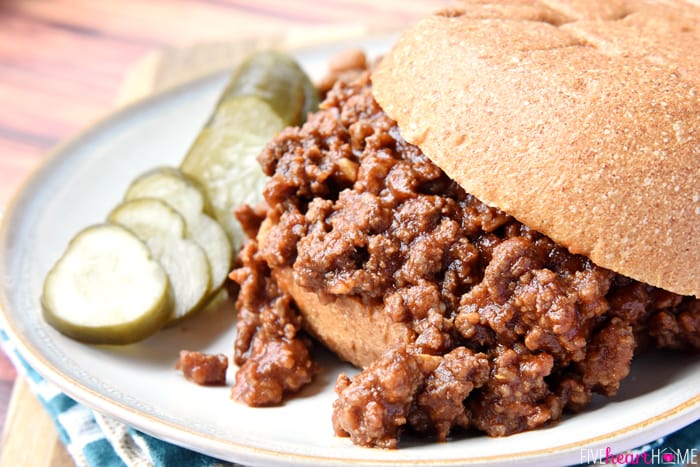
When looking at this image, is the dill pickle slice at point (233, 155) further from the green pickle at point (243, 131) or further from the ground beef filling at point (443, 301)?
the ground beef filling at point (443, 301)

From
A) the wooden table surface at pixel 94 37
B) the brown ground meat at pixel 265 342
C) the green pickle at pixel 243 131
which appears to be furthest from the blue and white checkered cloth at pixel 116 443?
the wooden table surface at pixel 94 37

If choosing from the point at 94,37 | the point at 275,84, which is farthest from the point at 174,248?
the point at 94,37

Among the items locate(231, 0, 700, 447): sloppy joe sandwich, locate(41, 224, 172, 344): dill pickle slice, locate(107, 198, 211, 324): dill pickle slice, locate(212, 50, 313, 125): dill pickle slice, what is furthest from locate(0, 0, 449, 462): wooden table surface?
locate(231, 0, 700, 447): sloppy joe sandwich

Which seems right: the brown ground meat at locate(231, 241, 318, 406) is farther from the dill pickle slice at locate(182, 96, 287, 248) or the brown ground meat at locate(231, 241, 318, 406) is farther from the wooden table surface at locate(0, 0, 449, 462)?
the wooden table surface at locate(0, 0, 449, 462)

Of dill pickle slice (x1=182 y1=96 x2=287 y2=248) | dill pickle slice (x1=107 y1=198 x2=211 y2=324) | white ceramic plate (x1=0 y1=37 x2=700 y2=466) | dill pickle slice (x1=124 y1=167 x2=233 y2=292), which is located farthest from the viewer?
dill pickle slice (x1=182 y1=96 x2=287 y2=248)

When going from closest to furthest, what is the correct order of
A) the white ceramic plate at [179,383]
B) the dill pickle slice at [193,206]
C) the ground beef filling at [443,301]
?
the white ceramic plate at [179,383] → the ground beef filling at [443,301] → the dill pickle slice at [193,206]

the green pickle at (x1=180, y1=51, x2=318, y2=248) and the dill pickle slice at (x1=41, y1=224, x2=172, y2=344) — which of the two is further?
the green pickle at (x1=180, y1=51, x2=318, y2=248)

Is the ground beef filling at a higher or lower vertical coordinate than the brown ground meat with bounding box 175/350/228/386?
higher
